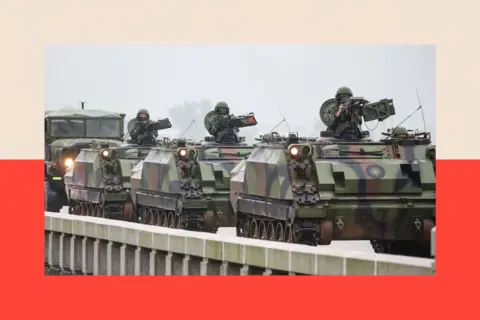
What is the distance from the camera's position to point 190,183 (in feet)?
121

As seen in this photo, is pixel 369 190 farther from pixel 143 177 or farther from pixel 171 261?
pixel 143 177

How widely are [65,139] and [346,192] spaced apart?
17.4m

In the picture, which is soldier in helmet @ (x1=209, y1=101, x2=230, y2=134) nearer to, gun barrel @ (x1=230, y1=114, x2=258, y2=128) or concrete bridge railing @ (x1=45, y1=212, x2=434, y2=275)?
gun barrel @ (x1=230, y1=114, x2=258, y2=128)

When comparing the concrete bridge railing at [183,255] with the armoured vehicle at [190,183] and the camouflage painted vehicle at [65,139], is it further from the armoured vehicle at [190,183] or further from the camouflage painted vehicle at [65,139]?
the camouflage painted vehicle at [65,139]

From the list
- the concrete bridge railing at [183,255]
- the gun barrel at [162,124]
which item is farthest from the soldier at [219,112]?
the concrete bridge railing at [183,255]

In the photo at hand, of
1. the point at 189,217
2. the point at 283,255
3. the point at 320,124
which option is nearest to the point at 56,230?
the point at 189,217

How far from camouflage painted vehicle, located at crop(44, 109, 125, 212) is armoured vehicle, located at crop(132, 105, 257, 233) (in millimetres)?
5665

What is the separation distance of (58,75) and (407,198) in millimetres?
7191

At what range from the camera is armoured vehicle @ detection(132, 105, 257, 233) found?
36.7m

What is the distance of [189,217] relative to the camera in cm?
3653

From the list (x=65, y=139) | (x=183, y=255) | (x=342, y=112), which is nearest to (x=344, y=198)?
(x=342, y=112)

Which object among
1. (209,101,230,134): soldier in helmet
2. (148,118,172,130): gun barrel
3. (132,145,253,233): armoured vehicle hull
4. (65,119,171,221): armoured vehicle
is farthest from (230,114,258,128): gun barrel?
(148,118,172,130): gun barrel

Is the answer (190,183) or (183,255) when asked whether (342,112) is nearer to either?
(190,183)

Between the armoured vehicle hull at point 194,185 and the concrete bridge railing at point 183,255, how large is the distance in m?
3.67
